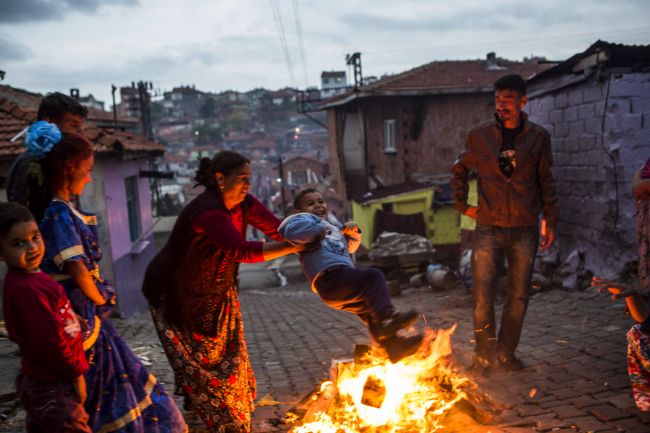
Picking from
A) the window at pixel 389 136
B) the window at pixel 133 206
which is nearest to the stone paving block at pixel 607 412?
the window at pixel 133 206

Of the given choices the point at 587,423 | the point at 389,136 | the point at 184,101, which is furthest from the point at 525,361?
the point at 184,101

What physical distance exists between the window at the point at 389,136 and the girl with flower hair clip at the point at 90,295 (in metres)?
19.1

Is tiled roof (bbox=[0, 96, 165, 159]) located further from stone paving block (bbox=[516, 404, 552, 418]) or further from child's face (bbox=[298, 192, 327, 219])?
stone paving block (bbox=[516, 404, 552, 418])

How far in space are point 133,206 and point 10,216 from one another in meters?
12.7

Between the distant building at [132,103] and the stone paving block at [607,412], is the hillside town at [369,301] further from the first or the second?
the distant building at [132,103]

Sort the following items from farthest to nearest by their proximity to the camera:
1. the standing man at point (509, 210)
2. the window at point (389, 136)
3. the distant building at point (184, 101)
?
the distant building at point (184, 101), the window at point (389, 136), the standing man at point (509, 210)

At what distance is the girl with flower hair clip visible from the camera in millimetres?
2531

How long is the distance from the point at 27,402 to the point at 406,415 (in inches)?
81.9

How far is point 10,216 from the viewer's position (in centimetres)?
229

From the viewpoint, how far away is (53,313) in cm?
229

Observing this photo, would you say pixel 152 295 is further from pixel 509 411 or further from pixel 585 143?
pixel 585 143

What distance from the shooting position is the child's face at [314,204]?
3.76m

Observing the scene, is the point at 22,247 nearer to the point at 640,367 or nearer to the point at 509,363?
the point at 640,367

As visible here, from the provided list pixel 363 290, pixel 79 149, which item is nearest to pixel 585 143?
pixel 363 290
